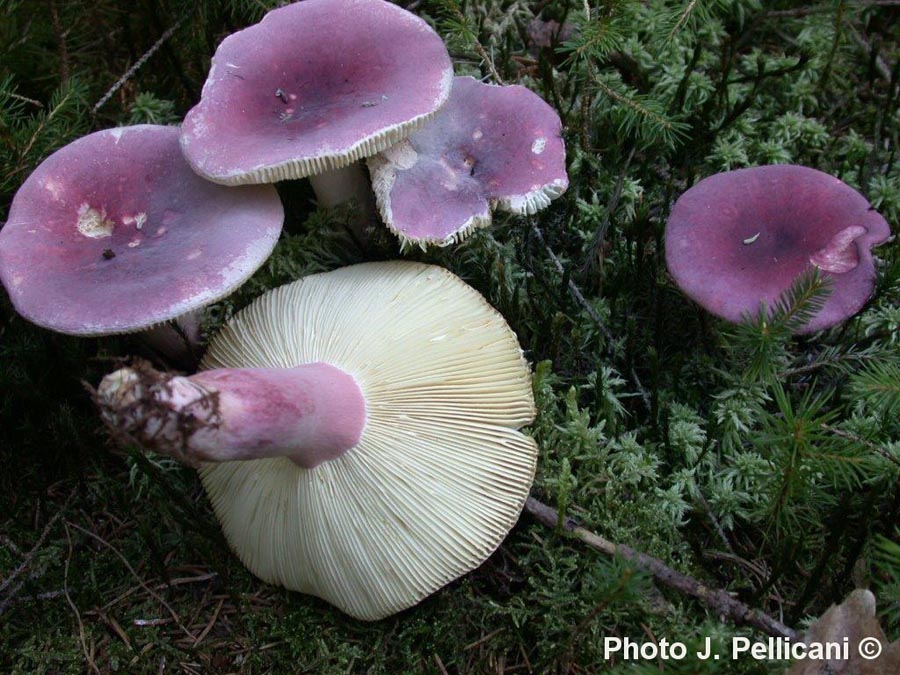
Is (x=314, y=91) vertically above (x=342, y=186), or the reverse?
(x=314, y=91)

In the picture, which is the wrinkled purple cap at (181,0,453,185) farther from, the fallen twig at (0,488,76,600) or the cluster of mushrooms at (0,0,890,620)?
the fallen twig at (0,488,76,600)

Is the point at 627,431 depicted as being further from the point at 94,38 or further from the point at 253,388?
the point at 94,38

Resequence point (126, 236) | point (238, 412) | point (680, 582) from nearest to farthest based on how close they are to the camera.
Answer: point (238, 412), point (680, 582), point (126, 236)

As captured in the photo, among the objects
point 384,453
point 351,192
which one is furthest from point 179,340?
point 384,453

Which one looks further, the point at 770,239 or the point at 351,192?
the point at 351,192

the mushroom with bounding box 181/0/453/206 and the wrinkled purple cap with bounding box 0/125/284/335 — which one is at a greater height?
the mushroom with bounding box 181/0/453/206

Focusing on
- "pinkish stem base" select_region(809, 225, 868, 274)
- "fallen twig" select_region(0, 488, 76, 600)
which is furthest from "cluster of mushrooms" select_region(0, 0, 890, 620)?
"fallen twig" select_region(0, 488, 76, 600)

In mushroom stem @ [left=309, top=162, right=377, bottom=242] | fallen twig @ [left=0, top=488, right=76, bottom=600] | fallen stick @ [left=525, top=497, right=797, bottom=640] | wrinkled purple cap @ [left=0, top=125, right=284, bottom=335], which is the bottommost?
fallen twig @ [left=0, top=488, right=76, bottom=600]

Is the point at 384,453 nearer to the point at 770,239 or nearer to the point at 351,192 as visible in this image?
the point at 351,192
